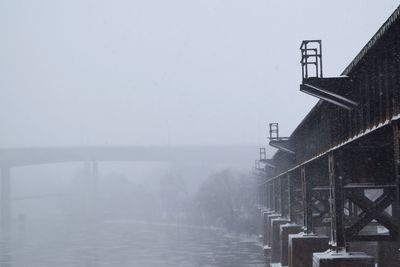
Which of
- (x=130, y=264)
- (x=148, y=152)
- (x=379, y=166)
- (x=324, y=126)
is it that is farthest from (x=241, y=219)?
(x=379, y=166)

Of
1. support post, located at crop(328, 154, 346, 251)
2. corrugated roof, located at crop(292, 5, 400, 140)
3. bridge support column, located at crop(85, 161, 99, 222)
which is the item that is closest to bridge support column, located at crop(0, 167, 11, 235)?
bridge support column, located at crop(85, 161, 99, 222)

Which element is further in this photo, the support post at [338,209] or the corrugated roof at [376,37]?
the support post at [338,209]

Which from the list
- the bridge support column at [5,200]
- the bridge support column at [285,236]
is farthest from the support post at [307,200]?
the bridge support column at [5,200]

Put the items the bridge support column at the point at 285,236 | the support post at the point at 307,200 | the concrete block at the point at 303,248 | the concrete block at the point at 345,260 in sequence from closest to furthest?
the concrete block at the point at 345,260 → the support post at the point at 307,200 → the concrete block at the point at 303,248 → the bridge support column at the point at 285,236

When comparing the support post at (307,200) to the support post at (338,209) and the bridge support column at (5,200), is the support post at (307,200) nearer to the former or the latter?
the support post at (338,209)

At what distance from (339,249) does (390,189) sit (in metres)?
1.96

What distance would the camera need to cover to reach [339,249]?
14.6 m

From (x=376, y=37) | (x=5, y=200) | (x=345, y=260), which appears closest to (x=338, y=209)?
(x=345, y=260)

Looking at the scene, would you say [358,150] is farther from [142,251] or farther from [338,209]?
[142,251]

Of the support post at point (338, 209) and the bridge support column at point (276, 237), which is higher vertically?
the support post at point (338, 209)

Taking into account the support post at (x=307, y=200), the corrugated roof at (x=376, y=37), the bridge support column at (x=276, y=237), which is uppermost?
the corrugated roof at (x=376, y=37)

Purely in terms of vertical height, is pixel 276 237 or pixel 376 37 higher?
pixel 376 37

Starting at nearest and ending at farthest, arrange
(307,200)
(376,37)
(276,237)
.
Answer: (376,37) → (307,200) → (276,237)

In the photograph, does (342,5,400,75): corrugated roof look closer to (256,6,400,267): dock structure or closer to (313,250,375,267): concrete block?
(256,6,400,267): dock structure
